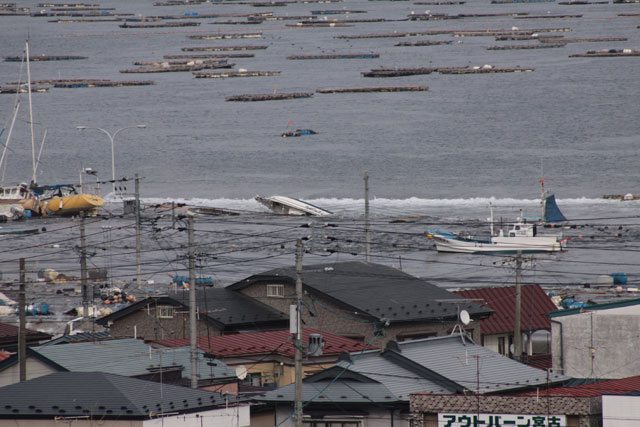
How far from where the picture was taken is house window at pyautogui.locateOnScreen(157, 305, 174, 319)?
105 feet

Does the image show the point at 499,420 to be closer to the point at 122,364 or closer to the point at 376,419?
the point at 376,419

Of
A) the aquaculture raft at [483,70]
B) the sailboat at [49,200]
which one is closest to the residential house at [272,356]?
the sailboat at [49,200]

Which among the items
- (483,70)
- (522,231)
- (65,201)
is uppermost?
(483,70)

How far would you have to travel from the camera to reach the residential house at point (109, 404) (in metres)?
17.9

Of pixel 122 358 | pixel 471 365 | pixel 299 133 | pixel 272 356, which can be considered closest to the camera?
pixel 471 365

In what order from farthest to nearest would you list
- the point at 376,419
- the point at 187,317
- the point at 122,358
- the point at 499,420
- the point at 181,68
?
the point at 181,68 → the point at 187,317 → the point at 122,358 → the point at 376,419 → the point at 499,420

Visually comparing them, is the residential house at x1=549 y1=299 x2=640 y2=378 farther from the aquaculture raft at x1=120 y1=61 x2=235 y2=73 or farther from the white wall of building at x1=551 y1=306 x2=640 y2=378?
the aquaculture raft at x1=120 y1=61 x2=235 y2=73

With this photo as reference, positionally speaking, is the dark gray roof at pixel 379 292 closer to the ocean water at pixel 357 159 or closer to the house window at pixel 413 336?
the house window at pixel 413 336

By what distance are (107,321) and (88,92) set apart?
147 metres

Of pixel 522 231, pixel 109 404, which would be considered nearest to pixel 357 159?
pixel 522 231

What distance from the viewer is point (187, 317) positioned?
31500 mm

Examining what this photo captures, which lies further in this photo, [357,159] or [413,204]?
[357,159]

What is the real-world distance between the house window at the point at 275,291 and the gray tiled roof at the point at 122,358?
7656mm

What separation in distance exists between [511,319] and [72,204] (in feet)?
150
